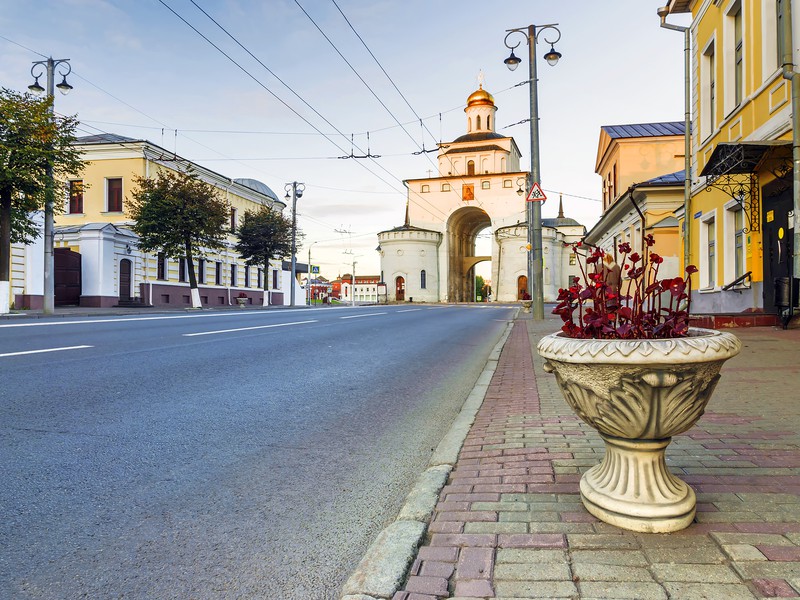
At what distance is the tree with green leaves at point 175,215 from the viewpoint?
1196 inches

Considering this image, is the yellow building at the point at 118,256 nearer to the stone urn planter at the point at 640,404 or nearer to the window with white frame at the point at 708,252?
the window with white frame at the point at 708,252

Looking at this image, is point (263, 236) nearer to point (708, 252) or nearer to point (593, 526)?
point (708, 252)

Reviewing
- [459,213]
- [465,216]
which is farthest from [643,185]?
[465,216]

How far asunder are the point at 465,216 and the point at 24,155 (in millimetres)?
60308

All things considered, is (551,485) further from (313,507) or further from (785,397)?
(785,397)

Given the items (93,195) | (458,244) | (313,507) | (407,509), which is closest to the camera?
(407,509)

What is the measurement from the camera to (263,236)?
42.8 meters

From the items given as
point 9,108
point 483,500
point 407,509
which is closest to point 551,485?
point 483,500

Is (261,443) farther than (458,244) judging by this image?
No

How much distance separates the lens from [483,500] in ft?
9.37

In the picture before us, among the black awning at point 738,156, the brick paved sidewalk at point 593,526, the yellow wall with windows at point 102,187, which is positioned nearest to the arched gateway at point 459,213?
the yellow wall with windows at point 102,187

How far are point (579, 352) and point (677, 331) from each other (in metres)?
0.51

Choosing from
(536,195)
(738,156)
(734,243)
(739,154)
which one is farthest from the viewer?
(536,195)

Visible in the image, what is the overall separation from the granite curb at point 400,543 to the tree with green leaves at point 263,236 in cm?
4062
